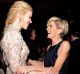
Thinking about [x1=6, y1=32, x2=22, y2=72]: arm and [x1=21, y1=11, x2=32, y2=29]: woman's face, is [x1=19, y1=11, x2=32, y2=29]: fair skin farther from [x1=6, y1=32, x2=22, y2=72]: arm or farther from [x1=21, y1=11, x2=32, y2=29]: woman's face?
[x1=6, y1=32, x2=22, y2=72]: arm

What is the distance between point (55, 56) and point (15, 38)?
0.43 metres

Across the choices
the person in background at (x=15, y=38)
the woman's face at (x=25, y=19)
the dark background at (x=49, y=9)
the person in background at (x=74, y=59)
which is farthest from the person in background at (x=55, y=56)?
the dark background at (x=49, y=9)

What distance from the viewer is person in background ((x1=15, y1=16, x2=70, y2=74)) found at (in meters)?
2.61

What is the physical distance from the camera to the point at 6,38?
2.68 metres

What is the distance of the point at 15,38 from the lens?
267cm

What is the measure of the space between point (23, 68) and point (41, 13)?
15.3ft

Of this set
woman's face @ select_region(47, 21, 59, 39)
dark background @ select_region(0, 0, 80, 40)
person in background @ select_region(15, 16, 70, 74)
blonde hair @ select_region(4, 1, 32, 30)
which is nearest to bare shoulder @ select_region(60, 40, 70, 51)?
person in background @ select_region(15, 16, 70, 74)

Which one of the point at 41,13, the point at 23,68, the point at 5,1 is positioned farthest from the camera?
the point at 41,13

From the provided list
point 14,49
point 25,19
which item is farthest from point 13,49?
point 25,19

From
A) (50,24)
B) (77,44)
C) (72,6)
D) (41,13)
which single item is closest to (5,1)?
(41,13)

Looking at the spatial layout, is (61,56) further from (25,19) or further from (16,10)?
(16,10)

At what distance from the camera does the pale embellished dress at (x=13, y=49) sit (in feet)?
8.68

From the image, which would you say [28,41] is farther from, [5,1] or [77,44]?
[5,1]

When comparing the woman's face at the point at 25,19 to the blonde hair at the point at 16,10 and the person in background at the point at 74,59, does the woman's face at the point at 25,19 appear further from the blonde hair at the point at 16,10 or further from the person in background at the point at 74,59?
the person in background at the point at 74,59
